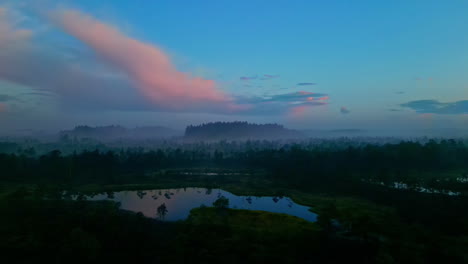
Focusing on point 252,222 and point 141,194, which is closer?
point 252,222

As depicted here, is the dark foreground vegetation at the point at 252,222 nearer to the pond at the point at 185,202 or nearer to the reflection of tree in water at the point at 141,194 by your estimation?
the pond at the point at 185,202

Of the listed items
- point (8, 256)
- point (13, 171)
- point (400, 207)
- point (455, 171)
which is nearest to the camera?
point (8, 256)

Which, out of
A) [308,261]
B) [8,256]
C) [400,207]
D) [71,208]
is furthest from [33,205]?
[400,207]

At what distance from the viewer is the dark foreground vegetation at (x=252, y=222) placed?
16516 millimetres

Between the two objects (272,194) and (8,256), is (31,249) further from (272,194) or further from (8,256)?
(272,194)

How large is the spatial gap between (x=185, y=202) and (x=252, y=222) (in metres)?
13.8

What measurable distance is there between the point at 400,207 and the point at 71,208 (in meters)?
34.7

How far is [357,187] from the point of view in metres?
42.3

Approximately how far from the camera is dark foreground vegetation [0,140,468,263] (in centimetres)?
1652

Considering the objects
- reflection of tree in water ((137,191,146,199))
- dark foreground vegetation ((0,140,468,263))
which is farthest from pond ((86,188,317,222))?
dark foreground vegetation ((0,140,468,263))

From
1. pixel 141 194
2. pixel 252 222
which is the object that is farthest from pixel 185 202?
pixel 252 222

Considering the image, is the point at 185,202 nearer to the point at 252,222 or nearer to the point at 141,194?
the point at 141,194

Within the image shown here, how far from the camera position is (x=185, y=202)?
38.0m

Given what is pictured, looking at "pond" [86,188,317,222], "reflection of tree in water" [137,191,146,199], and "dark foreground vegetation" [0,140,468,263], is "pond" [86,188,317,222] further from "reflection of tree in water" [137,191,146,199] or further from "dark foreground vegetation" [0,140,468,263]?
"dark foreground vegetation" [0,140,468,263]
